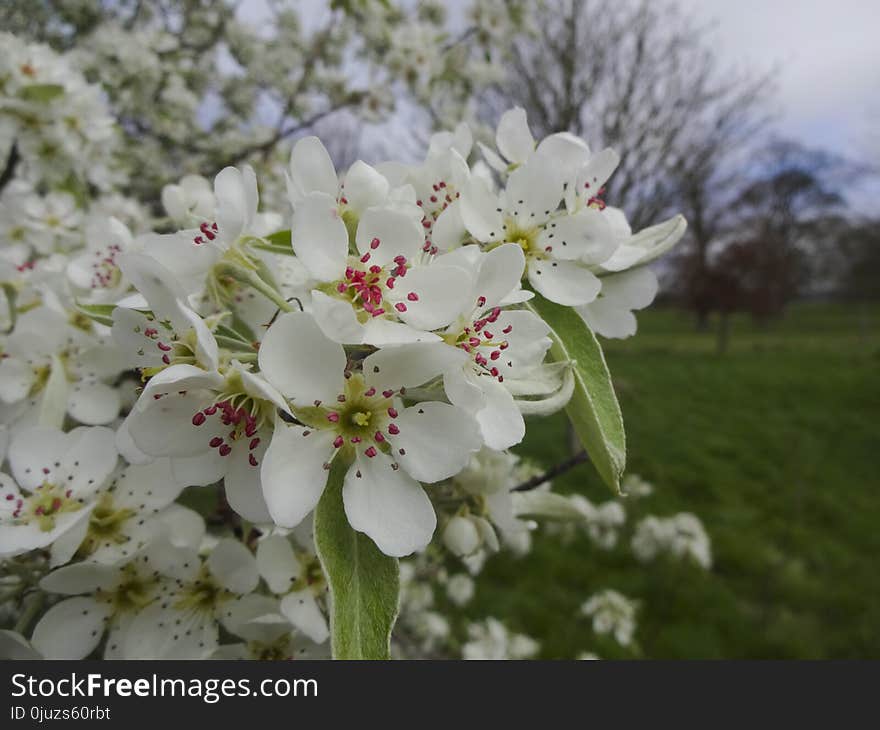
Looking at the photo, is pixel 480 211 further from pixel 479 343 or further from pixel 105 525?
pixel 105 525

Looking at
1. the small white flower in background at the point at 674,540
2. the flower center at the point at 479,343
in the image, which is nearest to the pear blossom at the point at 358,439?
the flower center at the point at 479,343

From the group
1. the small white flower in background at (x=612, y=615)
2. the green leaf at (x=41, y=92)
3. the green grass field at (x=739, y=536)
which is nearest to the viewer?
the green leaf at (x=41, y=92)

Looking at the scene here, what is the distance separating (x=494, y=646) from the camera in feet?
9.27

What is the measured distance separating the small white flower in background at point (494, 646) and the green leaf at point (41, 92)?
100 inches

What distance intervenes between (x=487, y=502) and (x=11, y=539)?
2.86 ft

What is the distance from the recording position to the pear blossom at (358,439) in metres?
0.84

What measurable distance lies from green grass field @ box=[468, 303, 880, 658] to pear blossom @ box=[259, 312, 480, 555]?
1.28 meters

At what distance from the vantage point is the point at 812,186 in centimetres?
3058

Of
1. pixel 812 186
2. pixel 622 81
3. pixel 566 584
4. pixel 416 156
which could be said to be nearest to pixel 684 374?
pixel 622 81

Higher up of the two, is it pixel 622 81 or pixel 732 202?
pixel 622 81

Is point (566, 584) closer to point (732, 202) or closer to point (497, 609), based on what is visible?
point (497, 609)

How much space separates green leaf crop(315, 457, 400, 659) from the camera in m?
0.86

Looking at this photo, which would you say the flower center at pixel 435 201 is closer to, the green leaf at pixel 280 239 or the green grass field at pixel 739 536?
the green leaf at pixel 280 239

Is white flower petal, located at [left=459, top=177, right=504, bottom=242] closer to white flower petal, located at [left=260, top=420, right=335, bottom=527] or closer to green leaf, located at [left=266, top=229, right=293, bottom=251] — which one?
green leaf, located at [left=266, top=229, right=293, bottom=251]
